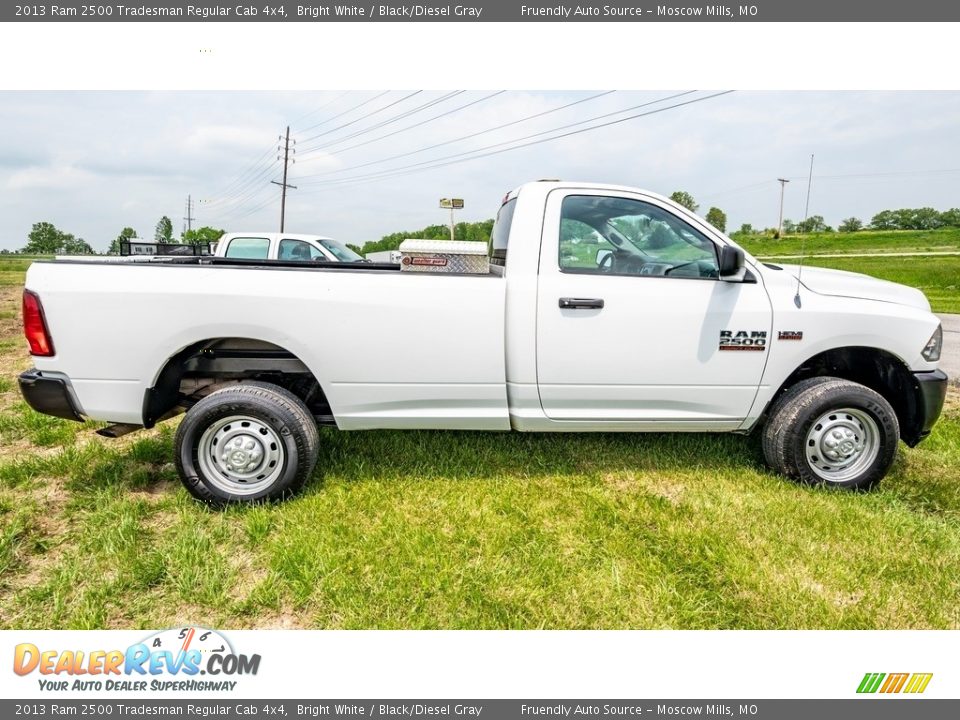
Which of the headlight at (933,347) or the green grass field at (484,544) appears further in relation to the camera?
the headlight at (933,347)

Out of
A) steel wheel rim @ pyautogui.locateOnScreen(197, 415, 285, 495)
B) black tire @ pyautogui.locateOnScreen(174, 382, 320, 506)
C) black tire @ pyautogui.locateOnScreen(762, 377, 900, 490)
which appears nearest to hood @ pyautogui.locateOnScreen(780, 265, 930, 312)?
black tire @ pyautogui.locateOnScreen(762, 377, 900, 490)

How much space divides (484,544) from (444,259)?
1.64 m

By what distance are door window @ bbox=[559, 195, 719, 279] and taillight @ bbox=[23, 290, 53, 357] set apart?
2.94 m

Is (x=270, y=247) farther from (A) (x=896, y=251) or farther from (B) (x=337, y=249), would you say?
(A) (x=896, y=251)

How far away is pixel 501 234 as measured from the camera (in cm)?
390

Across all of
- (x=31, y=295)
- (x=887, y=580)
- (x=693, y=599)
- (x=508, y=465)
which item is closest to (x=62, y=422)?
(x=31, y=295)

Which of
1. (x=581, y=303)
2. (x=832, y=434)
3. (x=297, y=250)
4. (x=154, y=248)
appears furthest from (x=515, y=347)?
(x=154, y=248)

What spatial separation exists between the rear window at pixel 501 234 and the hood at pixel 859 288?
1.93m

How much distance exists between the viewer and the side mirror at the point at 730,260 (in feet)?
10.2

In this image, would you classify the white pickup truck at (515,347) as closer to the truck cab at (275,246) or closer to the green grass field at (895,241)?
the truck cab at (275,246)

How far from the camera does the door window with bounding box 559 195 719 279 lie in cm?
330

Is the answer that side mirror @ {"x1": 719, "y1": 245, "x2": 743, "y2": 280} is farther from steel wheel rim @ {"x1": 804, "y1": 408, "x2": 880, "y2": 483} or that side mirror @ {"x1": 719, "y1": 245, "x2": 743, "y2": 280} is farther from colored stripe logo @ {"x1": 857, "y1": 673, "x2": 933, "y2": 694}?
colored stripe logo @ {"x1": 857, "y1": 673, "x2": 933, "y2": 694}

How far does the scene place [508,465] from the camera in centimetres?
374

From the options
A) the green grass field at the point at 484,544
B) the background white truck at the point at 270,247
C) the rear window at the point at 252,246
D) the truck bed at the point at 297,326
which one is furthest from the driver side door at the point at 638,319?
the rear window at the point at 252,246
